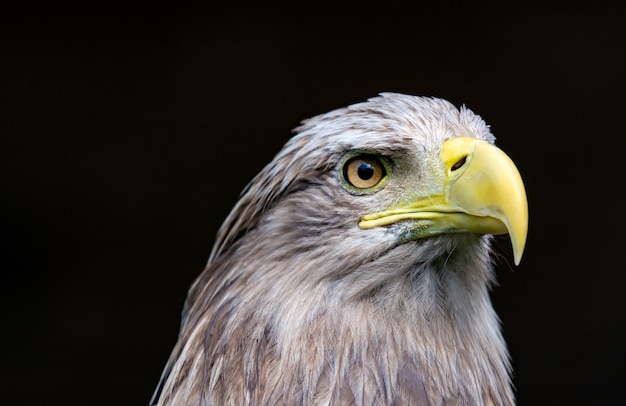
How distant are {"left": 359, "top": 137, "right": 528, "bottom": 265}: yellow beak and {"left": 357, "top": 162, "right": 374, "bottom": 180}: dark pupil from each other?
0.09m

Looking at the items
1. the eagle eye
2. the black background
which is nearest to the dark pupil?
the eagle eye

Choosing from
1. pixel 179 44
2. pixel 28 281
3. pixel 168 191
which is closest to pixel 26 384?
pixel 28 281

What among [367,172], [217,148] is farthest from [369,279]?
[217,148]

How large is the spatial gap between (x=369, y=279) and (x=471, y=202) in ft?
0.97

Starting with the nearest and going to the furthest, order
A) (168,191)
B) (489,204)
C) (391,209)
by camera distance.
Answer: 1. (489,204)
2. (391,209)
3. (168,191)

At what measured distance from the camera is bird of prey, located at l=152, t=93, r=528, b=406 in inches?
77.2

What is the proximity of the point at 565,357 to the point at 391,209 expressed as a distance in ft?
12.1

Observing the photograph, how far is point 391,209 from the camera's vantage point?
1981 millimetres

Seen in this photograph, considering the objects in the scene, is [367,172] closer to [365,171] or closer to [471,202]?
[365,171]

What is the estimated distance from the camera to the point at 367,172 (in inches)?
78.7

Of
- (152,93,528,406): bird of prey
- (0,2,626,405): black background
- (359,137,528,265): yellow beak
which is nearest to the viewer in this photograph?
(359,137,528,265): yellow beak

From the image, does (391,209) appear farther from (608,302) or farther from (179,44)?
(608,302)

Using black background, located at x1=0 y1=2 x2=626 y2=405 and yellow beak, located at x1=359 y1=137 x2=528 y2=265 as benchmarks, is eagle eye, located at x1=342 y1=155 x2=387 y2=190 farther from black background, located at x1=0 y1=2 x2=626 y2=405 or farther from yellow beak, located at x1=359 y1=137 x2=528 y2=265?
black background, located at x1=0 y1=2 x2=626 y2=405

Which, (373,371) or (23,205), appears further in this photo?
(23,205)
